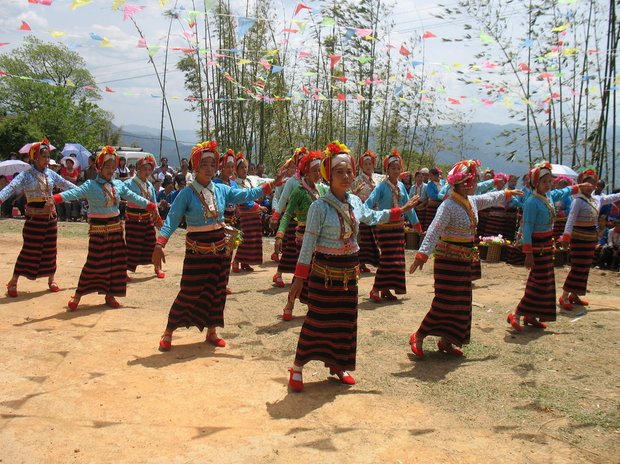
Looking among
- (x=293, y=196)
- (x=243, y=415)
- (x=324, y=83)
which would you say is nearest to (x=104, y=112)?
(x=324, y=83)

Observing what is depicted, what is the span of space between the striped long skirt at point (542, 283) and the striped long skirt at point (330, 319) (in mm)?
2838

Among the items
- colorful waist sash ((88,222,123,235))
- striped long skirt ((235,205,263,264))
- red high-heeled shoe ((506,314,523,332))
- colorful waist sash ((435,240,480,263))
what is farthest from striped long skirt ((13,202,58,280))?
red high-heeled shoe ((506,314,523,332))

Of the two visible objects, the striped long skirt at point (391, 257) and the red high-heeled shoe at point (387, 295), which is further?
the red high-heeled shoe at point (387, 295)

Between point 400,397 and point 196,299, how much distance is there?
2260mm

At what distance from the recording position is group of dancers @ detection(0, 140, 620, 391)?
456 centimetres

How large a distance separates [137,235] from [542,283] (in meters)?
6.28

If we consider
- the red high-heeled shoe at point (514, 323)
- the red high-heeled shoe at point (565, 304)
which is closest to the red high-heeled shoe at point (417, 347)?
the red high-heeled shoe at point (514, 323)

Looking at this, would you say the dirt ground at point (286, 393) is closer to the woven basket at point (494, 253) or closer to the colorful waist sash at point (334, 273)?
the colorful waist sash at point (334, 273)

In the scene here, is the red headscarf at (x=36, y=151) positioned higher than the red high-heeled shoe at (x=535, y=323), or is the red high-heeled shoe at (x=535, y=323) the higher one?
the red headscarf at (x=36, y=151)

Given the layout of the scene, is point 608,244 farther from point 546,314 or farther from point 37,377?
point 37,377

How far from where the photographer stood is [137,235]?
9250mm

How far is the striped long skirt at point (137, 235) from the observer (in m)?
9.23

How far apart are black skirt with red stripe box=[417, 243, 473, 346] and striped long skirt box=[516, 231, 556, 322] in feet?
4.77

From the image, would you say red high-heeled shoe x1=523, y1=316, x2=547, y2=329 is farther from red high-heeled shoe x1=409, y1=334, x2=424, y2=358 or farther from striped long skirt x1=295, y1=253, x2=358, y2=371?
striped long skirt x1=295, y1=253, x2=358, y2=371
